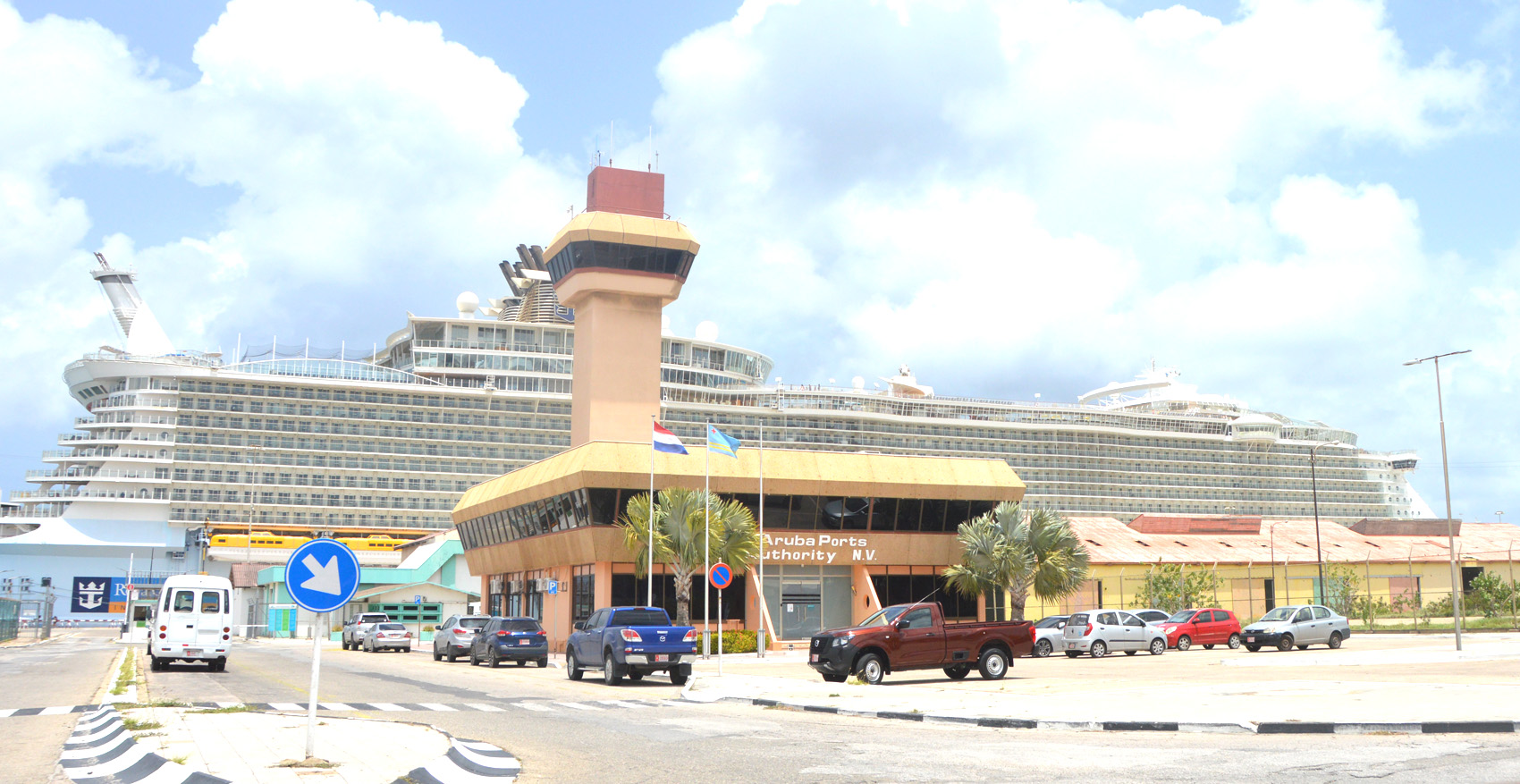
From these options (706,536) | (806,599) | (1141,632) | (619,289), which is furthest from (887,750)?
(619,289)

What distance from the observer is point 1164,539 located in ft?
197

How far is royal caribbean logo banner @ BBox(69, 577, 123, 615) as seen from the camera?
10406 cm

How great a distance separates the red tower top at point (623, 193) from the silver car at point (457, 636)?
21259 mm

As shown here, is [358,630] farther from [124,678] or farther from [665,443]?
[124,678]

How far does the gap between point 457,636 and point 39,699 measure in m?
18.6

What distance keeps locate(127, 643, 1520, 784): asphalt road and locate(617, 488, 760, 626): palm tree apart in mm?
19878

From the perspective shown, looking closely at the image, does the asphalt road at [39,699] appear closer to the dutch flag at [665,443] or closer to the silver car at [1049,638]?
the dutch flag at [665,443]

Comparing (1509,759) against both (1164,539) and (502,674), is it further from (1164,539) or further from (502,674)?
(1164,539)

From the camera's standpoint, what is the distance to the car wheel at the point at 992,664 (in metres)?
25.7

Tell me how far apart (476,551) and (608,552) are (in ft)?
57.5

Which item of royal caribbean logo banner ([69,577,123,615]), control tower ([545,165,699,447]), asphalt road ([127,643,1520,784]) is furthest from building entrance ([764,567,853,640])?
royal caribbean logo banner ([69,577,123,615])

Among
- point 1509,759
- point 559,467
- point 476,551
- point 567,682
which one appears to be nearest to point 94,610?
point 476,551

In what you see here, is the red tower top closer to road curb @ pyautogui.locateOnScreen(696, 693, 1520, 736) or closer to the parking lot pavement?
the parking lot pavement

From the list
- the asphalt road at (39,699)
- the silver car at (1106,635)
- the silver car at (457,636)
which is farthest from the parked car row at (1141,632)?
the asphalt road at (39,699)
